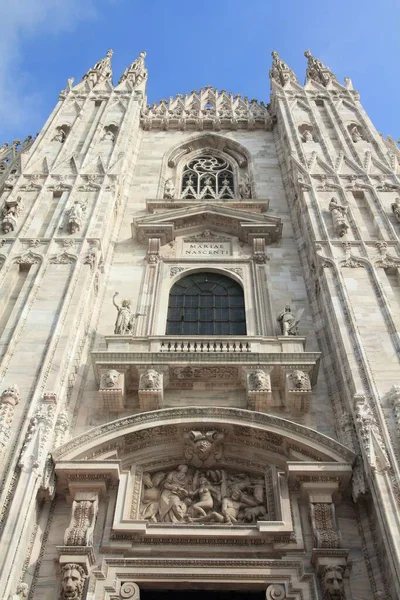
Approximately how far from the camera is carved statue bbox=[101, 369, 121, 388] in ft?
39.7

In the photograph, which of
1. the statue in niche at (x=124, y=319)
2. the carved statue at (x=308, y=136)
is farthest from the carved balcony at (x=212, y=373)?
the carved statue at (x=308, y=136)

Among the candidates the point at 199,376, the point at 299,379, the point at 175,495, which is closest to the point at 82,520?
the point at 175,495

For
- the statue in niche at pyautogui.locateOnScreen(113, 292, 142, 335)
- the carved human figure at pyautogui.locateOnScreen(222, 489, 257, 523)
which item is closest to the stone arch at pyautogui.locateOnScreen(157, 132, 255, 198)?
the statue in niche at pyautogui.locateOnScreen(113, 292, 142, 335)

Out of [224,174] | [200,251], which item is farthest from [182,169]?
[200,251]

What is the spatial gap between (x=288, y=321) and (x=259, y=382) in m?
2.23

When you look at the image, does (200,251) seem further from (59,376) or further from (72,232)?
(59,376)

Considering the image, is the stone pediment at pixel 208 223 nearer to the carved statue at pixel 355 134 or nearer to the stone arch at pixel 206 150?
the stone arch at pixel 206 150

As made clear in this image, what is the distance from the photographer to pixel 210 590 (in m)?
9.45

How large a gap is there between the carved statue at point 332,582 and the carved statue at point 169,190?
12.5 metres

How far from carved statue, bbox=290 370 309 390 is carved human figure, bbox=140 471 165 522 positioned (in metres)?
2.87

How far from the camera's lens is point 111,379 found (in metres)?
12.1

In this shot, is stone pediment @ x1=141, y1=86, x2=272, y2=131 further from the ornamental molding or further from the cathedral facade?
the ornamental molding

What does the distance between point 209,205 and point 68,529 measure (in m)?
10.6

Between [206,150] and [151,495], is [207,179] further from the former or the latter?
[151,495]
